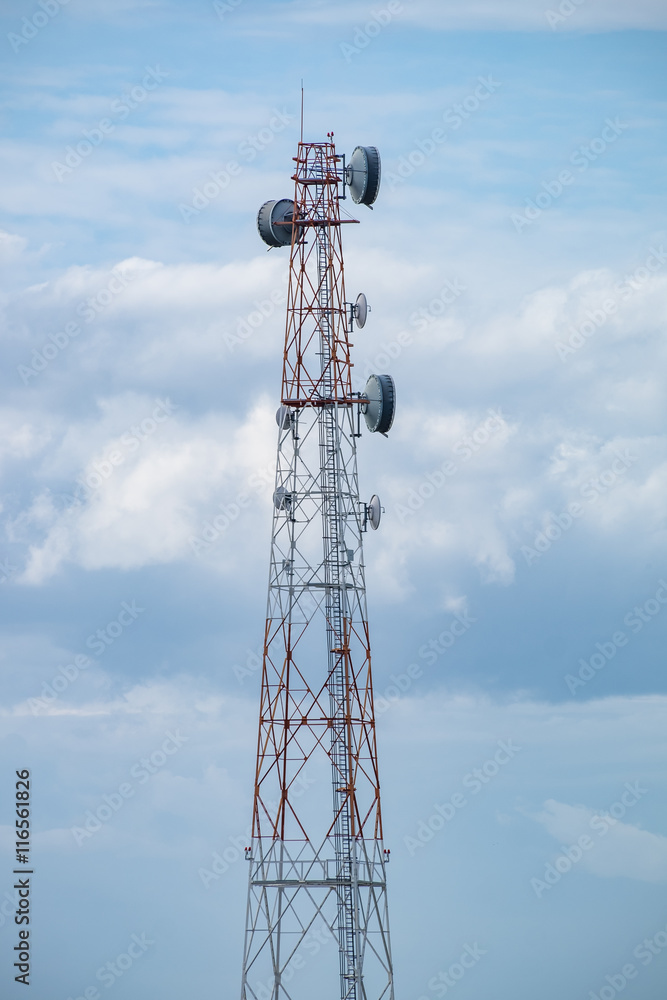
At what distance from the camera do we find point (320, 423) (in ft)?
194

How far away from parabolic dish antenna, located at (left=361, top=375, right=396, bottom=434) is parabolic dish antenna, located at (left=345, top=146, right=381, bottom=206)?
582 centimetres

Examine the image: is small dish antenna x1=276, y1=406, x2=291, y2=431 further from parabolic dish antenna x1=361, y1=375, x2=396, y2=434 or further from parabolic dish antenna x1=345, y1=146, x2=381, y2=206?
parabolic dish antenna x1=345, y1=146, x2=381, y2=206

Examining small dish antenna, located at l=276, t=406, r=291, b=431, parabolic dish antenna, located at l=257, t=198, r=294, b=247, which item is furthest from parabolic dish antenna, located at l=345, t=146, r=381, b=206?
small dish antenna, located at l=276, t=406, r=291, b=431

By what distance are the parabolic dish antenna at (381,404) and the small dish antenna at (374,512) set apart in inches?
90.0

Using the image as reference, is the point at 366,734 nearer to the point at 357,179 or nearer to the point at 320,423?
the point at 320,423

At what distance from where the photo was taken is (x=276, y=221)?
5959cm

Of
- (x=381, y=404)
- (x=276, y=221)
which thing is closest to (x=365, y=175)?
(x=276, y=221)

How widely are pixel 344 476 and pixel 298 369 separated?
3857 millimetres

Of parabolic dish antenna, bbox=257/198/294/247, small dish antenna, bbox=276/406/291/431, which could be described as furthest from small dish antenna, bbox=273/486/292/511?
parabolic dish antenna, bbox=257/198/294/247

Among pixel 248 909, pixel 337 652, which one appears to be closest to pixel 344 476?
pixel 337 652

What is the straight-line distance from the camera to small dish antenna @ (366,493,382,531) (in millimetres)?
58250

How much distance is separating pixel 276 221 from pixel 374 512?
10.3 meters

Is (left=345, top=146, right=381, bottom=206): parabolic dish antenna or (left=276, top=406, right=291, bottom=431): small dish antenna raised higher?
(left=345, top=146, right=381, bottom=206): parabolic dish antenna

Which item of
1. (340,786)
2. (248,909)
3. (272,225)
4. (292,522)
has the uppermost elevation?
(272,225)
